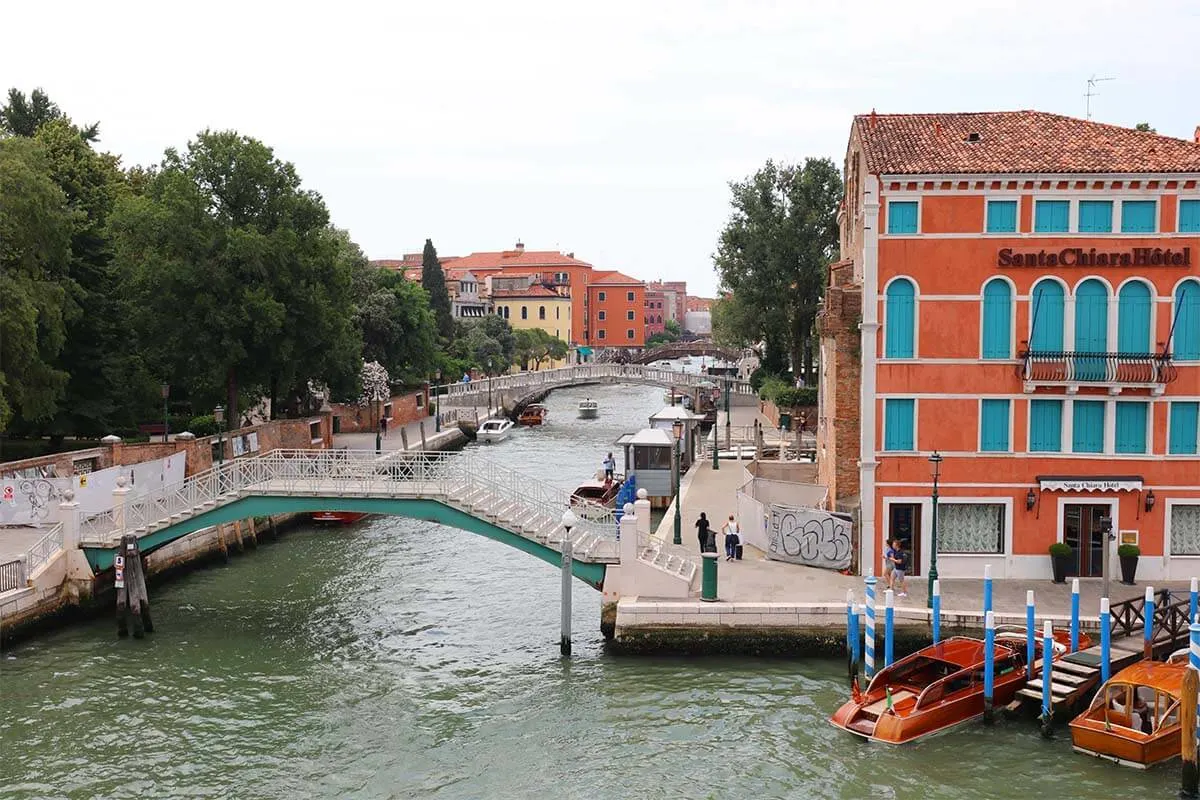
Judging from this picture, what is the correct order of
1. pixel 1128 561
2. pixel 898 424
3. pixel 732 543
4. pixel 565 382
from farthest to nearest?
pixel 565 382 → pixel 732 543 → pixel 898 424 → pixel 1128 561

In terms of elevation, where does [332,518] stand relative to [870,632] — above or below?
below

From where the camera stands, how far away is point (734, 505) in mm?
34094

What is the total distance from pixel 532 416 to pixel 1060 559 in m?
55.5

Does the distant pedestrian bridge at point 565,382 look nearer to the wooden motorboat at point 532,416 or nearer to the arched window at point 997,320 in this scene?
the wooden motorboat at point 532,416

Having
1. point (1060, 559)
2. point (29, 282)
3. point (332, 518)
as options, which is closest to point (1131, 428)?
point (1060, 559)

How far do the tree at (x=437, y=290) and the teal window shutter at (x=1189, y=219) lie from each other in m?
A: 69.4

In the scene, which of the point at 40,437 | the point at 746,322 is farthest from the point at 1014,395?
the point at 746,322

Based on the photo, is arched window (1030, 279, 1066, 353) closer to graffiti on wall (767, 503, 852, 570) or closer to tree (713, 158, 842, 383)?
graffiti on wall (767, 503, 852, 570)

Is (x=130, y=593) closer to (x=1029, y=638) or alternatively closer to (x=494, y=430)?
(x=1029, y=638)

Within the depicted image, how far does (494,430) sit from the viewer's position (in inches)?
2665

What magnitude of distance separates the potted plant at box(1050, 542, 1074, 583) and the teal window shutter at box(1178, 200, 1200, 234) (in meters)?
6.95

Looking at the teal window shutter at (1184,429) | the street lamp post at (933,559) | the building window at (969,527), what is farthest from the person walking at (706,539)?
the teal window shutter at (1184,429)

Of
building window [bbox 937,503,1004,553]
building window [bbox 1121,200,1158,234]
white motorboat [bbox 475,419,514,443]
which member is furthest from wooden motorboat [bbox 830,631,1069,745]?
white motorboat [bbox 475,419,514,443]

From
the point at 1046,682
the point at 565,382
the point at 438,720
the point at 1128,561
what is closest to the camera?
the point at 1046,682
